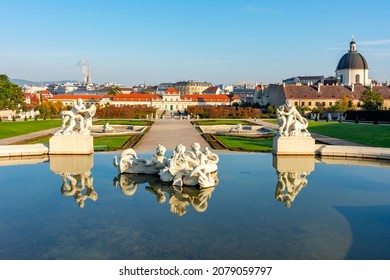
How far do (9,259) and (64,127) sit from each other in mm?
13184

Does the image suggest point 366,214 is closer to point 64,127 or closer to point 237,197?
point 237,197

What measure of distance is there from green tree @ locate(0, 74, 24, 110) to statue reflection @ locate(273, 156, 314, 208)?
56.9 metres

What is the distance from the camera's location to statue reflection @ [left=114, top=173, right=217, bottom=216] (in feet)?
34.0

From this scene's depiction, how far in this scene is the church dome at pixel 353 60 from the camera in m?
101

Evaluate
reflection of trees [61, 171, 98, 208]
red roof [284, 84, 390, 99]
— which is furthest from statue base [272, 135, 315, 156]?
red roof [284, 84, 390, 99]

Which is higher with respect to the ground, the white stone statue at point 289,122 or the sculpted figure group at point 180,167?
the white stone statue at point 289,122

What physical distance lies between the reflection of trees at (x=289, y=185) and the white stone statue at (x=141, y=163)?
4.11 meters

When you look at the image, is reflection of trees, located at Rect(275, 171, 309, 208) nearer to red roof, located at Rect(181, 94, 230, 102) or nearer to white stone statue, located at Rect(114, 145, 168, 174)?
white stone statue, located at Rect(114, 145, 168, 174)

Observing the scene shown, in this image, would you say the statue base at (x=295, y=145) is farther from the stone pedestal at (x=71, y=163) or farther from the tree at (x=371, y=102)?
the tree at (x=371, y=102)

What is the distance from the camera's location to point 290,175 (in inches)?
564

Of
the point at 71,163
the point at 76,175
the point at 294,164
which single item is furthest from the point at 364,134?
the point at 76,175

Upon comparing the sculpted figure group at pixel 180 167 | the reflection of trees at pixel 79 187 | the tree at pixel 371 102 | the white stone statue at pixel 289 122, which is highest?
the tree at pixel 371 102

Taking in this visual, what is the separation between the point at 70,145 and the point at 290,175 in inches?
425

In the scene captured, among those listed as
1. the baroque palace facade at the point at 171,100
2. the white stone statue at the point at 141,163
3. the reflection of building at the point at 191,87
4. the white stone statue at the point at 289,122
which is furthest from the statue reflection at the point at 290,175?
the reflection of building at the point at 191,87
